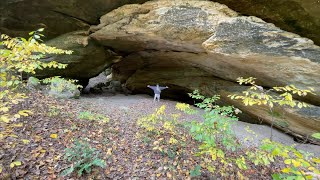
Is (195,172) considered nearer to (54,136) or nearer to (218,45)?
(54,136)

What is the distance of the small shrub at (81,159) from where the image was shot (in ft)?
13.3

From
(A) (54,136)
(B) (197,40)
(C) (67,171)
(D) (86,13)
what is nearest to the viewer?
(C) (67,171)

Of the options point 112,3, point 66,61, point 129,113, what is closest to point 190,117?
point 129,113

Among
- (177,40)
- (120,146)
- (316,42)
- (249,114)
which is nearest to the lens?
(120,146)

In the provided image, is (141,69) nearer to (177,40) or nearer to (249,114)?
(177,40)

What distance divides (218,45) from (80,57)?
23.1ft

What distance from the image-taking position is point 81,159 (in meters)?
4.28

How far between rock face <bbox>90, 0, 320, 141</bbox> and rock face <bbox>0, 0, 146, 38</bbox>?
45 centimetres

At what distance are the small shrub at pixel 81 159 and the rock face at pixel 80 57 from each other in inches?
285

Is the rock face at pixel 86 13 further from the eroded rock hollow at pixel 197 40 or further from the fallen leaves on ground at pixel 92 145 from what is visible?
the fallen leaves on ground at pixel 92 145

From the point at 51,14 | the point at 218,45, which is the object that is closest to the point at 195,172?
the point at 218,45

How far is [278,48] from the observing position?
21.9 feet

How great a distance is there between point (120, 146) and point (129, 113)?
117 inches

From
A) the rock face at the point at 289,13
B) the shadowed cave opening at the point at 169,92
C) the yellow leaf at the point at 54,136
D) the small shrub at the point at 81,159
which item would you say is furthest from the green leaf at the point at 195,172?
the shadowed cave opening at the point at 169,92
